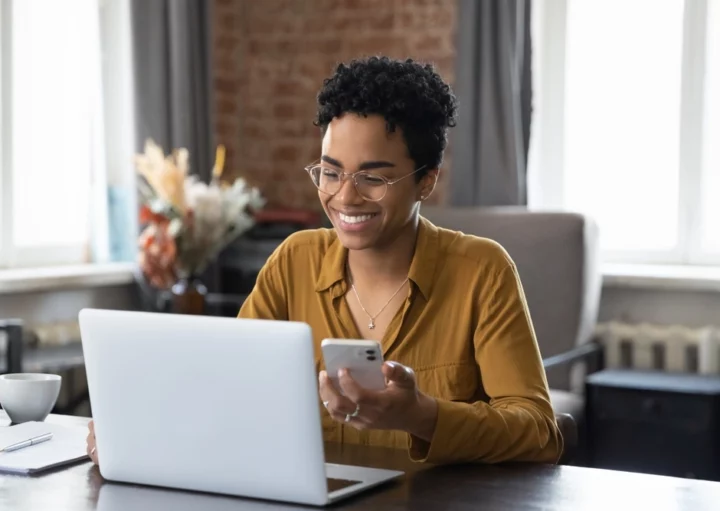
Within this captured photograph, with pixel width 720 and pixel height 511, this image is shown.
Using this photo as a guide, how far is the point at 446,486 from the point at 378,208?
0.57 meters

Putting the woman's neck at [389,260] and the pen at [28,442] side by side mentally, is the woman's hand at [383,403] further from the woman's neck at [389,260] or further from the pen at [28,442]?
the pen at [28,442]

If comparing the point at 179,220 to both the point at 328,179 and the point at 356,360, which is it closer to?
the point at 328,179

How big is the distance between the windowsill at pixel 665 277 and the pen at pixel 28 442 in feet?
9.11

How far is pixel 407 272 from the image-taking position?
2096 millimetres

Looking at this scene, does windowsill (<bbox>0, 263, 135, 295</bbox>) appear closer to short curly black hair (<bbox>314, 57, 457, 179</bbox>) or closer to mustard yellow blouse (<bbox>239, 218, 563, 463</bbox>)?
mustard yellow blouse (<bbox>239, 218, 563, 463</bbox>)

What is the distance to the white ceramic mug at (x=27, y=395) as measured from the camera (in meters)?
1.95

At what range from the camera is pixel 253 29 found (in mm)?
5176

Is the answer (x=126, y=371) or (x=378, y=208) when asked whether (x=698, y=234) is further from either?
(x=126, y=371)

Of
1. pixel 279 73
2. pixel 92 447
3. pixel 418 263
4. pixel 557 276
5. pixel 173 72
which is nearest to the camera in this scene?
pixel 92 447

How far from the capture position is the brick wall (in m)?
4.96

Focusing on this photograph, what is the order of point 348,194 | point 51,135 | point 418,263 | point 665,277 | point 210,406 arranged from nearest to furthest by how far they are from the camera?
point 210,406
point 348,194
point 418,263
point 665,277
point 51,135

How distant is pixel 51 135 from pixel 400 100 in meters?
Result: 2.69

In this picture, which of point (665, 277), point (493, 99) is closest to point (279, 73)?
point (493, 99)

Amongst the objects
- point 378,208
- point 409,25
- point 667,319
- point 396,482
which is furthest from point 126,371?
point 409,25
